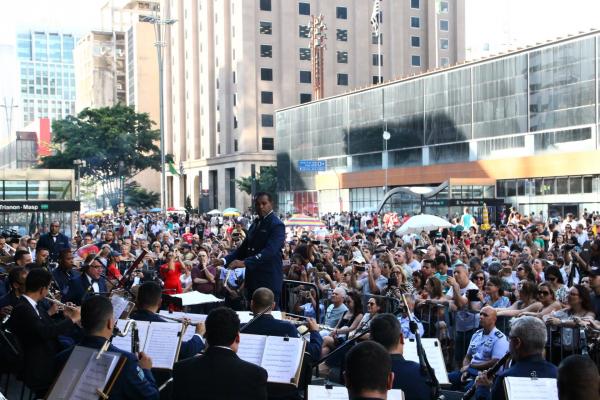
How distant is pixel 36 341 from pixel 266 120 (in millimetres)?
89559

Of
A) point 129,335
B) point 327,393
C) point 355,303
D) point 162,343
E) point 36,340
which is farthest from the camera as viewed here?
point 355,303

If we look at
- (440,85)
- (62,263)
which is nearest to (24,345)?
(62,263)

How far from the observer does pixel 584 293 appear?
9.73 metres

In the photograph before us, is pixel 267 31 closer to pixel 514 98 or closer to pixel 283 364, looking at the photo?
pixel 514 98

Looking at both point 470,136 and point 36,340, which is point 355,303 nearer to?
point 36,340

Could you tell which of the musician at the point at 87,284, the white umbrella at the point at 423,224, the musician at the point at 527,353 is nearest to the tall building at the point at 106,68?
the white umbrella at the point at 423,224

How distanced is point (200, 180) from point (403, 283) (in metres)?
97.2

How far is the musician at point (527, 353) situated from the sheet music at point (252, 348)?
1963mm

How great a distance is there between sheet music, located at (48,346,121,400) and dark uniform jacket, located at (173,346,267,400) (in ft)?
1.62

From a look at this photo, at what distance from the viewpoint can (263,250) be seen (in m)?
9.98

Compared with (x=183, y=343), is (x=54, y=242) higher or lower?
higher

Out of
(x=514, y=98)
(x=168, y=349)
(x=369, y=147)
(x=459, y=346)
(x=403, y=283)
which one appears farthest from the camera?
(x=369, y=147)

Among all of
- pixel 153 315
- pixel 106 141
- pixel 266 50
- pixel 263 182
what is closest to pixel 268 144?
pixel 263 182

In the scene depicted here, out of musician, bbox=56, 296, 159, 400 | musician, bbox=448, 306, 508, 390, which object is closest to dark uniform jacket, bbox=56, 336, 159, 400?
musician, bbox=56, 296, 159, 400
